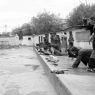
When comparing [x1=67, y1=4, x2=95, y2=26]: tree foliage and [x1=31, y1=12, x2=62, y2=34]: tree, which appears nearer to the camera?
[x1=67, y1=4, x2=95, y2=26]: tree foliage

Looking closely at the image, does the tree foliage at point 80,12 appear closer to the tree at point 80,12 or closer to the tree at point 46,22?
the tree at point 80,12

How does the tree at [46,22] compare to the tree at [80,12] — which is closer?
the tree at [80,12]

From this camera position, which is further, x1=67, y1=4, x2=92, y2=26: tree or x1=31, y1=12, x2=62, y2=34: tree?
x1=31, y1=12, x2=62, y2=34: tree

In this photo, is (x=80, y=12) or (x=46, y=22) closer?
(x=80, y=12)

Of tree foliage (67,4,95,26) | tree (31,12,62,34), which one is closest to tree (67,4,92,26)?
tree foliage (67,4,95,26)

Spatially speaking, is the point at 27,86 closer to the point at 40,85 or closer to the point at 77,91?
the point at 40,85

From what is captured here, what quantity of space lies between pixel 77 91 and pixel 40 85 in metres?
2.95

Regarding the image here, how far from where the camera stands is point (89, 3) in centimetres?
3688

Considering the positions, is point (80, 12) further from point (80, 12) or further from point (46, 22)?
point (46, 22)

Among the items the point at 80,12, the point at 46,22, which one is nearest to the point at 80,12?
the point at 80,12

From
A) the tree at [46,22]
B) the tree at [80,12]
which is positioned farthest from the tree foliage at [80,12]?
the tree at [46,22]

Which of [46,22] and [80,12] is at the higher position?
[80,12]

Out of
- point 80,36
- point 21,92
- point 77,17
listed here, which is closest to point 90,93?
point 21,92

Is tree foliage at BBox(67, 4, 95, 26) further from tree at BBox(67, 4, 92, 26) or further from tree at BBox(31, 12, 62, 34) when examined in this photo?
tree at BBox(31, 12, 62, 34)
